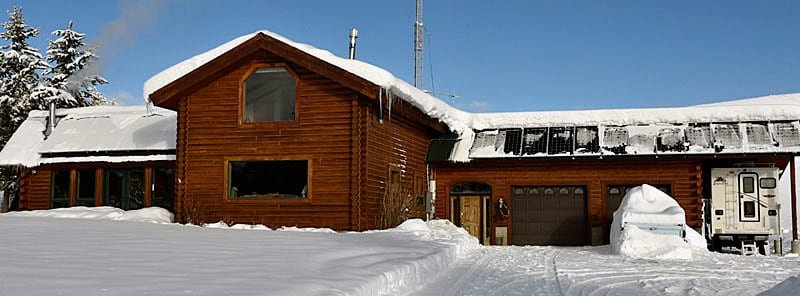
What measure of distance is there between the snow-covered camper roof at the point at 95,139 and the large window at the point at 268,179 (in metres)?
4.44

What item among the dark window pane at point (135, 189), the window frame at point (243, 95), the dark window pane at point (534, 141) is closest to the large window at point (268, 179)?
the window frame at point (243, 95)

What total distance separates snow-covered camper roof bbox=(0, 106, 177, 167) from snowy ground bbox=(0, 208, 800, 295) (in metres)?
8.89

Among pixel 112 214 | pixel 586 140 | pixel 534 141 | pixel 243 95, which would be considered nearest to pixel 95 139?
pixel 112 214

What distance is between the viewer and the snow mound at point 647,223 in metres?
15.9

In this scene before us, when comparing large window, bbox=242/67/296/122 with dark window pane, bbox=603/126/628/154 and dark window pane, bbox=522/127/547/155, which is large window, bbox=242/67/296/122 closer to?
dark window pane, bbox=522/127/547/155

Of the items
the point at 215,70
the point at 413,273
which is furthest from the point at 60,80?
the point at 413,273

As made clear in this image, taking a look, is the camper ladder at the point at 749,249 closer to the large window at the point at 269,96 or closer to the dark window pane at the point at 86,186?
the large window at the point at 269,96

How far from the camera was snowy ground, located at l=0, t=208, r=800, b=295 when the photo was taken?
6723 millimetres

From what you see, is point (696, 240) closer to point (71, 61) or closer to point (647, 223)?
point (647, 223)

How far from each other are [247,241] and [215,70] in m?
6.79

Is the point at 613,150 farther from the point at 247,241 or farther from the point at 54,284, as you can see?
the point at 54,284

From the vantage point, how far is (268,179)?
18.0 meters

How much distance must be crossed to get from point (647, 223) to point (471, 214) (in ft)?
22.0

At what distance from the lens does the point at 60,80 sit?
37.1m
